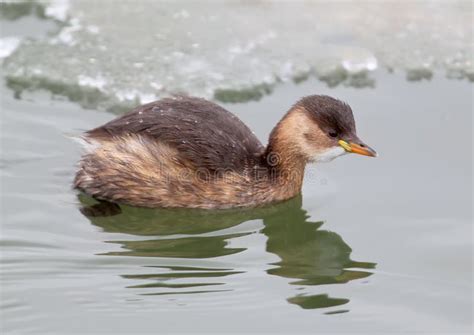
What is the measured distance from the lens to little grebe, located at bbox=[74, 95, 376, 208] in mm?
6570

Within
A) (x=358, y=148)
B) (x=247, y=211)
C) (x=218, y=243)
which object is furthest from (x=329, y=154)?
(x=218, y=243)

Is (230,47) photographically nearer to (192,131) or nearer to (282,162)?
(282,162)

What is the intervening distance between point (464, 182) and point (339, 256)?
140cm

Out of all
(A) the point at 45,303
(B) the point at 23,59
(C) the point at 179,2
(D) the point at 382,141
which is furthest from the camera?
(C) the point at 179,2

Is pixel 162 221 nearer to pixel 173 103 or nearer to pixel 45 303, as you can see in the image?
pixel 173 103

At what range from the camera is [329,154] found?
685 centimetres

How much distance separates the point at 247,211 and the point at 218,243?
68 cm

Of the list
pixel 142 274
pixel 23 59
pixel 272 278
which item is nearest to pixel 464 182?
pixel 272 278

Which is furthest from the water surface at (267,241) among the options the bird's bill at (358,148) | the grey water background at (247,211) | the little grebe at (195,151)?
the bird's bill at (358,148)

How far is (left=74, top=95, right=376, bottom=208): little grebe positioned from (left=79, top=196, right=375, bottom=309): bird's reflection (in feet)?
0.39

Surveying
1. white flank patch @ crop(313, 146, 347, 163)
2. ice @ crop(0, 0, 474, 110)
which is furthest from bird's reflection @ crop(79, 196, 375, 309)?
ice @ crop(0, 0, 474, 110)

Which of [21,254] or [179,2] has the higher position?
[179,2]

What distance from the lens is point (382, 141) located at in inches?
292

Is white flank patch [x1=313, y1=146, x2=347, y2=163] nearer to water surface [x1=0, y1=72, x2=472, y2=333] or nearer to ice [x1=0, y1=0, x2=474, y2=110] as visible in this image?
water surface [x1=0, y1=72, x2=472, y2=333]
